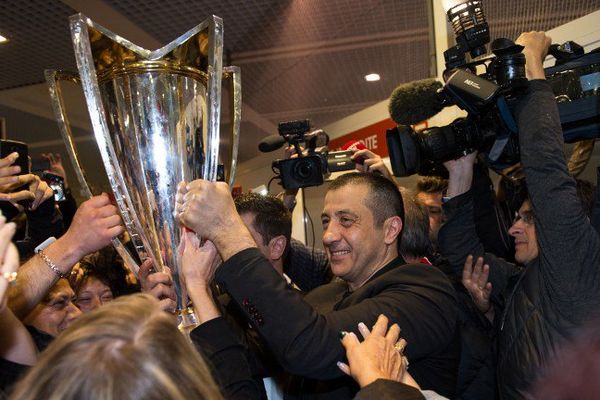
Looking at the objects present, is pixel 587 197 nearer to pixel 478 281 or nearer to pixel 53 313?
pixel 478 281

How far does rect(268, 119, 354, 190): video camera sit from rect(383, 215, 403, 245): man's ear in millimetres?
243

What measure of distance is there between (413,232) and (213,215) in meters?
0.92

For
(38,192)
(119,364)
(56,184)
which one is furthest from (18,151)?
(119,364)

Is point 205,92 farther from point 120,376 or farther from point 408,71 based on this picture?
point 408,71

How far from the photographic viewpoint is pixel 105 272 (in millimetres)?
1967

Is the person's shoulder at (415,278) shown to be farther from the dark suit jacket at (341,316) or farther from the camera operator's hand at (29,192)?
the camera operator's hand at (29,192)

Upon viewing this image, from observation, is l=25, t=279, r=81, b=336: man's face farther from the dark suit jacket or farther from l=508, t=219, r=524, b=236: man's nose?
l=508, t=219, r=524, b=236: man's nose

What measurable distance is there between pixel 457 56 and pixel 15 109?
356 centimetres

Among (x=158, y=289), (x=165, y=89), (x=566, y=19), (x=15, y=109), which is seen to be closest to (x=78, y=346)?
(x=158, y=289)

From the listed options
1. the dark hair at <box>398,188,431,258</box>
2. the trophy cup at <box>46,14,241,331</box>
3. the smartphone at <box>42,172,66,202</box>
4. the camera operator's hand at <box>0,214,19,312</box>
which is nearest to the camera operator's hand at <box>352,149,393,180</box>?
the dark hair at <box>398,188,431,258</box>

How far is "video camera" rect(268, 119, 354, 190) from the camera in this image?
169 centimetres

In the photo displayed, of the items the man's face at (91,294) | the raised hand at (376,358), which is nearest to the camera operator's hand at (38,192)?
the man's face at (91,294)

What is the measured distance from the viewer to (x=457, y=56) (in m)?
1.46

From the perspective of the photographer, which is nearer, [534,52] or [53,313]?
[534,52]
